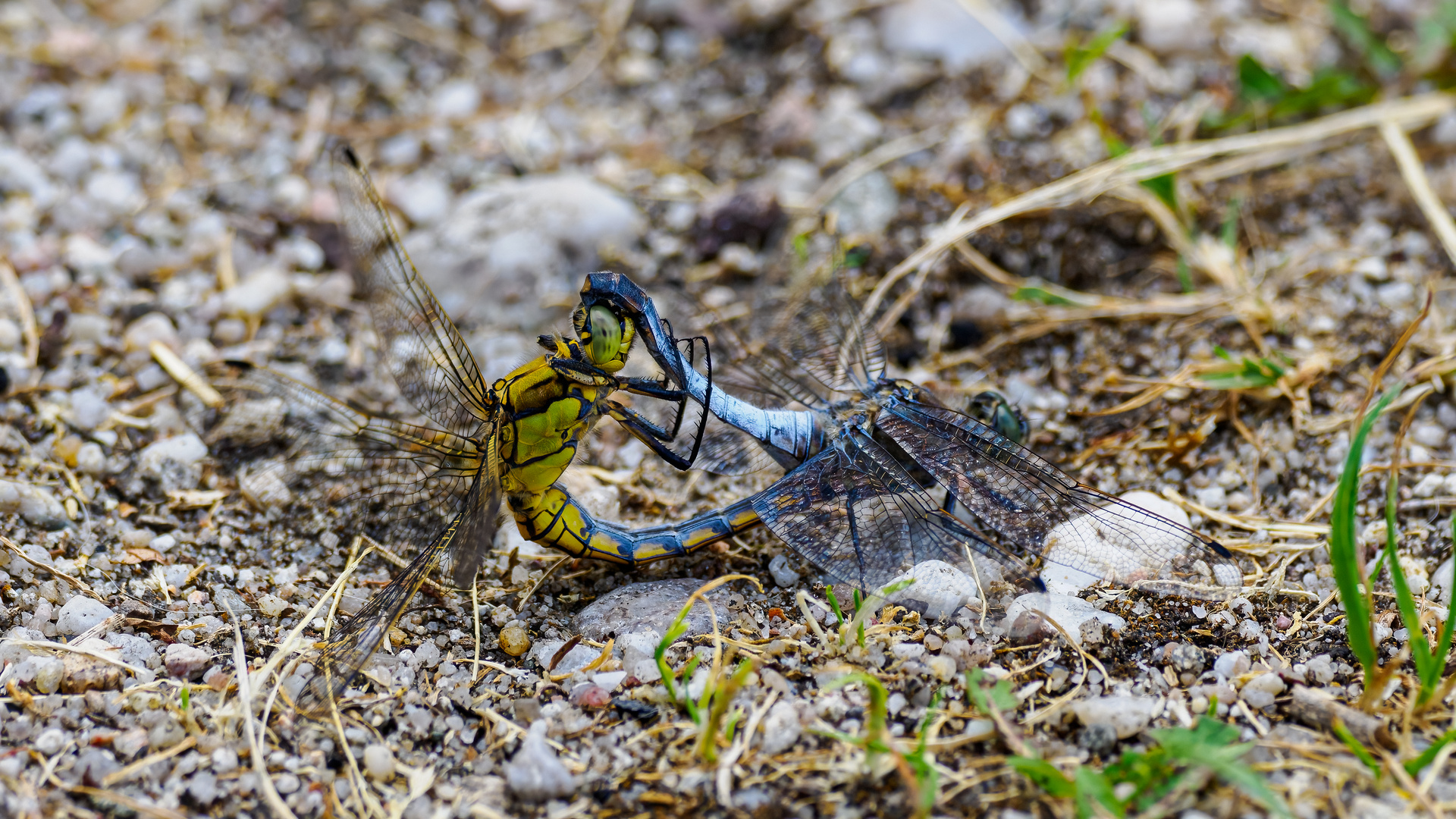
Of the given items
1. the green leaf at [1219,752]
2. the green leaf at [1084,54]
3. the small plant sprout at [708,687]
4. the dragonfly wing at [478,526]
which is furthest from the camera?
the green leaf at [1084,54]

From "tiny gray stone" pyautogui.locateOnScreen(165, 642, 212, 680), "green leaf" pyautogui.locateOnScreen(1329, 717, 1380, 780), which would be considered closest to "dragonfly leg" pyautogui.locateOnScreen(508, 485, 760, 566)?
"tiny gray stone" pyautogui.locateOnScreen(165, 642, 212, 680)

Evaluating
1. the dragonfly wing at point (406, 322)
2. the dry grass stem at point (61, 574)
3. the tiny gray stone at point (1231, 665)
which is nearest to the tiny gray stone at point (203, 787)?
the dry grass stem at point (61, 574)

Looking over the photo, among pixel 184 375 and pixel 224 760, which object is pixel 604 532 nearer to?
pixel 224 760

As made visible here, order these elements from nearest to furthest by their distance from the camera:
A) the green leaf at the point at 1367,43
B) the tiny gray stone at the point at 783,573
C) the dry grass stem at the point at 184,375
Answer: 1. the tiny gray stone at the point at 783,573
2. the dry grass stem at the point at 184,375
3. the green leaf at the point at 1367,43

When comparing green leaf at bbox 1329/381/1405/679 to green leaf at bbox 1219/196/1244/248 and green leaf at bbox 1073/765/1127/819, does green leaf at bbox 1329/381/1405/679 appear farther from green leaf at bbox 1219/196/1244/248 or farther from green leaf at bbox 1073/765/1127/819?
green leaf at bbox 1219/196/1244/248

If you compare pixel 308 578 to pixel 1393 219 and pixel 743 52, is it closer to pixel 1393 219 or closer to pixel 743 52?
pixel 743 52

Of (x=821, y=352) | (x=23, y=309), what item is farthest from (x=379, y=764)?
(x=23, y=309)

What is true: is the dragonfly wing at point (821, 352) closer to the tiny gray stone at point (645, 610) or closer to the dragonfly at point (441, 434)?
the dragonfly at point (441, 434)
